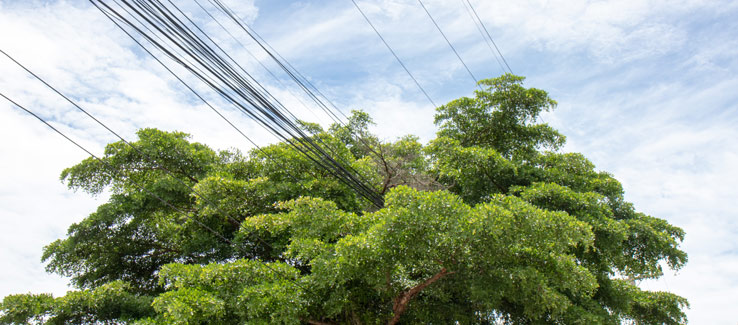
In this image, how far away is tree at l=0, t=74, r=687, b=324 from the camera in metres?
7.53

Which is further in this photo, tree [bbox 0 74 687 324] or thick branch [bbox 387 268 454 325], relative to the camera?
thick branch [bbox 387 268 454 325]

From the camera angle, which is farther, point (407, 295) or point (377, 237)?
point (407, 295)

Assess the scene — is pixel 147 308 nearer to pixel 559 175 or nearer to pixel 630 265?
pixel 559 175

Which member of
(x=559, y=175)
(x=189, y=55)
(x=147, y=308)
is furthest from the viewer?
(x=559, y=175)

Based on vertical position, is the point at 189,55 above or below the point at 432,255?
above

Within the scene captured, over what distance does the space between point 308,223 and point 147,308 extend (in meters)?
4.53

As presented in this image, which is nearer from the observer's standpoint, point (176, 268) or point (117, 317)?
point (176, 268)

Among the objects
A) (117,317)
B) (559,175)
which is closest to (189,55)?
(117,317)

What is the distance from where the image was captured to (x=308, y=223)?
888cm

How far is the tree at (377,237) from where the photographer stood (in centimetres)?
753

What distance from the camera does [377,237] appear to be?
719cm

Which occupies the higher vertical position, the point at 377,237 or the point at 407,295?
the point at 377,237

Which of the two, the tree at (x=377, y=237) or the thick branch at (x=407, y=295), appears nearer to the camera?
the tree at (x=377, y=237)

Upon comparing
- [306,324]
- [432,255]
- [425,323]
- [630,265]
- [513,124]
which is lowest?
[306,324]
